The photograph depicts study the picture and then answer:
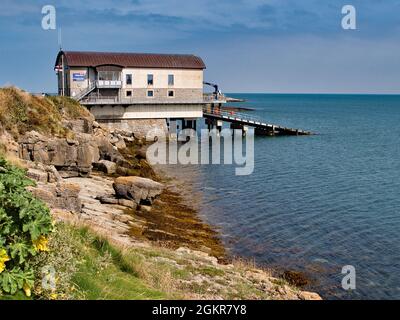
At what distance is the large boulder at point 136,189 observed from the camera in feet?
87.3

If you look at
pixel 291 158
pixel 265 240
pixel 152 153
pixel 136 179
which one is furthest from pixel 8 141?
pixel 291 158

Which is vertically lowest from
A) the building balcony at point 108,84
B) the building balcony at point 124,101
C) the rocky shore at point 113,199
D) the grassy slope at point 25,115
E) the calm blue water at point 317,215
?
the calm blue water at point 317,215

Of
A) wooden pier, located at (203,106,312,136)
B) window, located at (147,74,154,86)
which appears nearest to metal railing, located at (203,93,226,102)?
wooden pier, located at (203,106,312,136)

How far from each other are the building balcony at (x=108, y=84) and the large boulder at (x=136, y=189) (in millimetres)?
33339

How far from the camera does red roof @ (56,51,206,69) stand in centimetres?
5847

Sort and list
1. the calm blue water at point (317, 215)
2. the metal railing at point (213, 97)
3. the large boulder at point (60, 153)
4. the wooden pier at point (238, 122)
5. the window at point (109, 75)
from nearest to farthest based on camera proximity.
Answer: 1. the calm blue water at point (317, 215)
2. the large boulder at point (60, 153)
3. the window at point (109, 75)
4. the metal railing at point (213, 97)
5. the wooden pier at point (238, 122)

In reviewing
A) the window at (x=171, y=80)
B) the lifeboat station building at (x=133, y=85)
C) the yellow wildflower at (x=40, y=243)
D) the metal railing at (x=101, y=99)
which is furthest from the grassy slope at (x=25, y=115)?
the window at (x=171, y=80)

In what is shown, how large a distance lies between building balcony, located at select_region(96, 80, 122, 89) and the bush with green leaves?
173 feet

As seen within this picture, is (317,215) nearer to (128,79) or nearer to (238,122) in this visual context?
(128,79)

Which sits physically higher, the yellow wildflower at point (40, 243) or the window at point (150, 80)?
the window at point (150, 80)

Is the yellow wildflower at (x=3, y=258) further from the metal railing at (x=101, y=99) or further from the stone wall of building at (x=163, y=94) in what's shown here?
the stone wall of building at (x=163, y=94)
